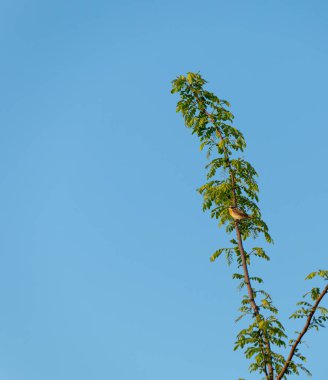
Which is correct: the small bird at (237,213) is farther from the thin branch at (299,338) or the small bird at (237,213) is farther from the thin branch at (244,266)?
the thin branch at (299,338)

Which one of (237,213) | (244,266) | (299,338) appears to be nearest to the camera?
(299,338)

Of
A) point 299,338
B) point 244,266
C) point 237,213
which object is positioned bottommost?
point 299,338

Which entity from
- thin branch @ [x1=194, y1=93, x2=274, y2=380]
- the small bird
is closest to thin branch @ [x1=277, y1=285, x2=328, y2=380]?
thin branch @ [x1=194, y1=93, x2=274, y2=380]

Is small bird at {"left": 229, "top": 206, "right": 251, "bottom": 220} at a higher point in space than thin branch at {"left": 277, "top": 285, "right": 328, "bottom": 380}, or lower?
higher

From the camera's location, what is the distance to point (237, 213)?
1002 centimetres

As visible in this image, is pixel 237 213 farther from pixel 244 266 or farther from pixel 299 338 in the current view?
pixel 299 338

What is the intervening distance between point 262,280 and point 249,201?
1.70 metres

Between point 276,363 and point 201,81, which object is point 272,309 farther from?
point 201,81

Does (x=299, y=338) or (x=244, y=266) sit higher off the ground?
(x=244, y=266)

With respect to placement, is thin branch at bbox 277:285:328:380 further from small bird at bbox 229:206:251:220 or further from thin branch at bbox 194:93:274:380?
small bird at bbox 229:206:251:220

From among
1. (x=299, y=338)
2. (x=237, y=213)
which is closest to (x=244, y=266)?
(x=237, y=213)

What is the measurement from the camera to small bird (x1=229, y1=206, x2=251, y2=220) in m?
10.0

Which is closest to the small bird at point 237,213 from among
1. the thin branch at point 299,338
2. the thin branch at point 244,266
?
the thin branch at point 244,266

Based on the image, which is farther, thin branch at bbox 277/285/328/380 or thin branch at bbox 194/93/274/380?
thin branch at bbox 194/93/274/380
